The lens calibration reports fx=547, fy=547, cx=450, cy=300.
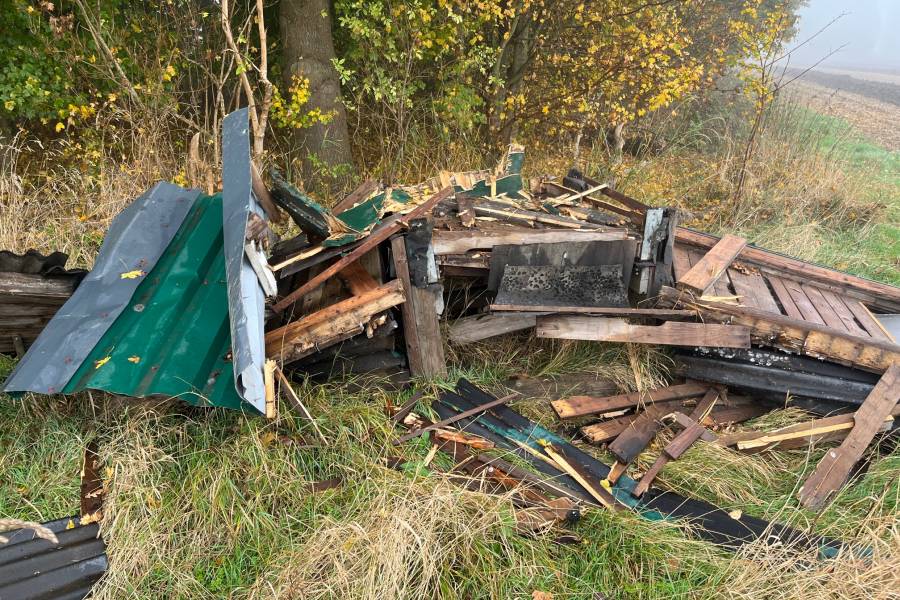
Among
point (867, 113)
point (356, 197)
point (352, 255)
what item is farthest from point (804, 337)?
point (867, 113)

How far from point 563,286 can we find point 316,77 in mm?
4192

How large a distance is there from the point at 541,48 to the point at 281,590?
720cm

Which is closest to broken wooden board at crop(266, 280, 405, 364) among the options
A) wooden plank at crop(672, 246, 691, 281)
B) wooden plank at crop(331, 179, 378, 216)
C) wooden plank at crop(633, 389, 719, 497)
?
wooden plank at crop(331, 179, 378, 216)

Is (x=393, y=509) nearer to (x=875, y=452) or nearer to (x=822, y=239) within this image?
(x=875, y=452)

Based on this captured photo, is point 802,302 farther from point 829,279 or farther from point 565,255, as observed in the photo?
point 565,255

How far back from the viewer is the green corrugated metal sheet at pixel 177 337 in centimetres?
279

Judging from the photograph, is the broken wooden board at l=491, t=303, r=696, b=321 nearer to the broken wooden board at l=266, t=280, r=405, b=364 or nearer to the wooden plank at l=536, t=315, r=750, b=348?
the wooden plank at l=536, t=315, r=750, b=348

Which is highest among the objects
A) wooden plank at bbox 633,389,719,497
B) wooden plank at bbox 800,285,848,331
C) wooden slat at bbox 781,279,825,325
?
wooden slat at bbox 781,279,825,325

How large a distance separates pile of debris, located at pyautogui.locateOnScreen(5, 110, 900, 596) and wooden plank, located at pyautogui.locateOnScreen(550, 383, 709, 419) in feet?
0.05

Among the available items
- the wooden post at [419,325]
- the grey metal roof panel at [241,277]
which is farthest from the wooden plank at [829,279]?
the grey metal roof panel at [241,277]

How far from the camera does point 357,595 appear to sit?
2408mm

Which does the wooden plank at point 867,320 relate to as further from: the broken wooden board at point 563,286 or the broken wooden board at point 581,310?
the broken wooden board at point 563,286

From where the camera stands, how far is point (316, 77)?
6277 mm

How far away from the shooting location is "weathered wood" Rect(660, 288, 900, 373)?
3512mm
